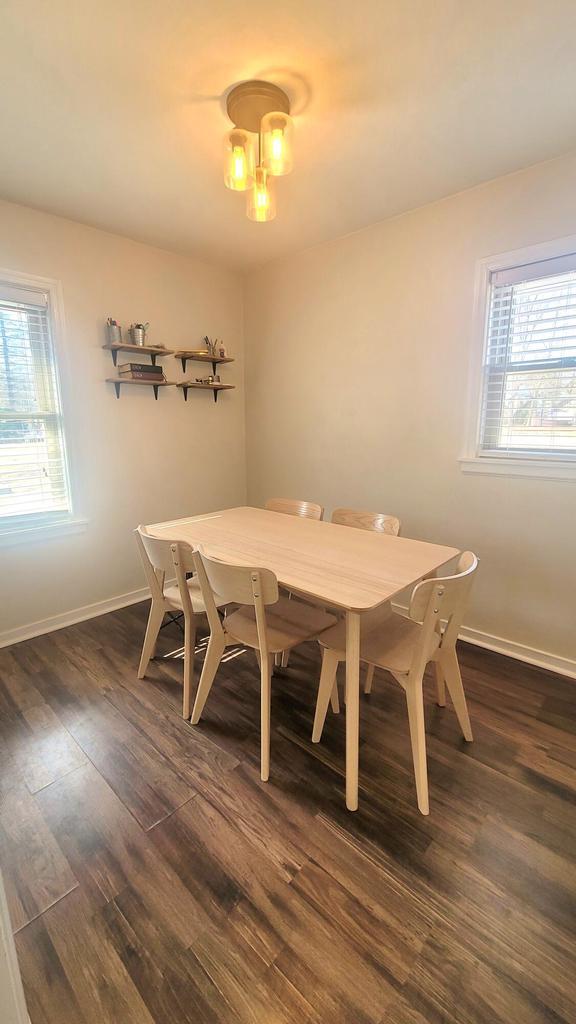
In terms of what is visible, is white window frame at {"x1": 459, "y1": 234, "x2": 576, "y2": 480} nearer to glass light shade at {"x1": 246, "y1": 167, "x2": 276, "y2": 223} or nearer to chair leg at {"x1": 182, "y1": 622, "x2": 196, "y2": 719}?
glass light shade at {"x1": 246, "y1": 167, "x2": 276, "y2": 223}

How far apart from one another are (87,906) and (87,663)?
4.47ft

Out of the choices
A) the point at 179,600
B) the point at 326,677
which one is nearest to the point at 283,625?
the point at 326,677

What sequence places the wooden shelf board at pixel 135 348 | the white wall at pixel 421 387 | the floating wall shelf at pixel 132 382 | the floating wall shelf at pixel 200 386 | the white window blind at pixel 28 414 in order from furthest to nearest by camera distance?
the floating wall shelf at pixel 200 386 < the floating wall shelf at pixel 132 382 < the wooden shelf board at pixel 135 348 < the white window blind at pixel 28 414 < the white wall at pixel 421 387

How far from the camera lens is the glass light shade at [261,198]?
1747mm

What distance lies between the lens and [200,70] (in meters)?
1.52

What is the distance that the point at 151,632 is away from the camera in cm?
219

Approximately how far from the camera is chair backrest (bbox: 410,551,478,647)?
132cm

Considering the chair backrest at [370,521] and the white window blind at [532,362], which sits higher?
the white window blind at [532,362]

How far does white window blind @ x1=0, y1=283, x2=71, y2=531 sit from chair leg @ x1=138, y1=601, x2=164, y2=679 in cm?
117

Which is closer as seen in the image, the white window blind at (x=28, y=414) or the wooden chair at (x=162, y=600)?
the wooden chair at (x=162, y=600)

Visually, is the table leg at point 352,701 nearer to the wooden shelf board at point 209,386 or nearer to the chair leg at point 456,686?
the chair leg at point 456,686

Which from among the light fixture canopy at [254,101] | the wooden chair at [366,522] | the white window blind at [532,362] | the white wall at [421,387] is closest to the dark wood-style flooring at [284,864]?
the white wall at [421,387]

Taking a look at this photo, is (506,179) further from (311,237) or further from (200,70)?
(200,70)

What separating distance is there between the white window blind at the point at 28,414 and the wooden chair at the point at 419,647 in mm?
2125
